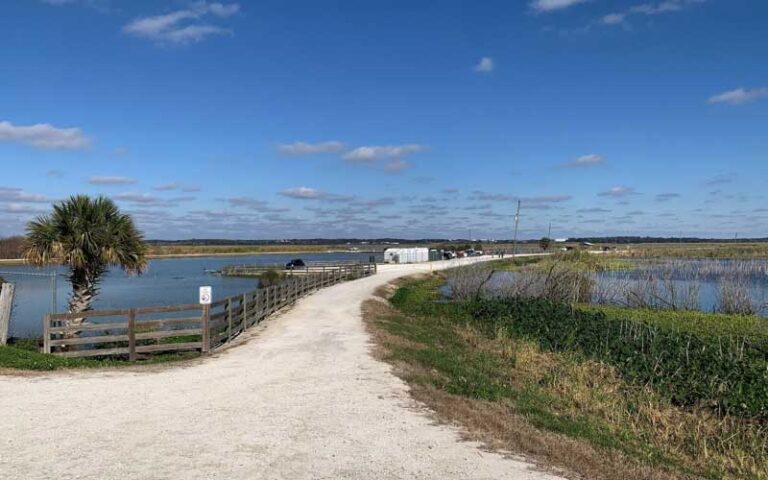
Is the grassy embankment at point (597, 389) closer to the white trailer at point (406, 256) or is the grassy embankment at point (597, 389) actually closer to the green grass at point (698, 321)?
the green grass at point (698, 321)

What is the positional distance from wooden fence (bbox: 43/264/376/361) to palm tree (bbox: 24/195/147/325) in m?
1.37

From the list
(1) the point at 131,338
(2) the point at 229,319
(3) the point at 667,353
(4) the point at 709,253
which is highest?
(4) the point at 709,253

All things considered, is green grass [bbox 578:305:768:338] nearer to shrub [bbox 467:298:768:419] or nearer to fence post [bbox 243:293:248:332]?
shrub [bbox 467:298:768:419]

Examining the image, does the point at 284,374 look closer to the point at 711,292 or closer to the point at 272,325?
the point at 272,325

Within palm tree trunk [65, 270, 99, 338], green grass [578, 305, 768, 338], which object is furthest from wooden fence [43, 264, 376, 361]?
green grass [578, 305, 768, 338]

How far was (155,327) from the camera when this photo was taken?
59.6 feet

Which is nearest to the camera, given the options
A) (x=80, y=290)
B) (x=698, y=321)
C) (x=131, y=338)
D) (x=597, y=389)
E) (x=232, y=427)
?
(x=232, y=427)

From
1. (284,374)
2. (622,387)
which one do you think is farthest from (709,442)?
(284,374)

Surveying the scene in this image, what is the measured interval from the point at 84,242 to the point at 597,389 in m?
13.5

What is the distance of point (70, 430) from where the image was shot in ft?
26.5

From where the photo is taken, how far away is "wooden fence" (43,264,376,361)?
562 inches

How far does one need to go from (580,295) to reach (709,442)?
2743 centimetres

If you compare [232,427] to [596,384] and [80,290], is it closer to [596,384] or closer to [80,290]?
[596,384]

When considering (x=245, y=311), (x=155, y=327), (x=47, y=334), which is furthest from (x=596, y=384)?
(x=47, y=334)
